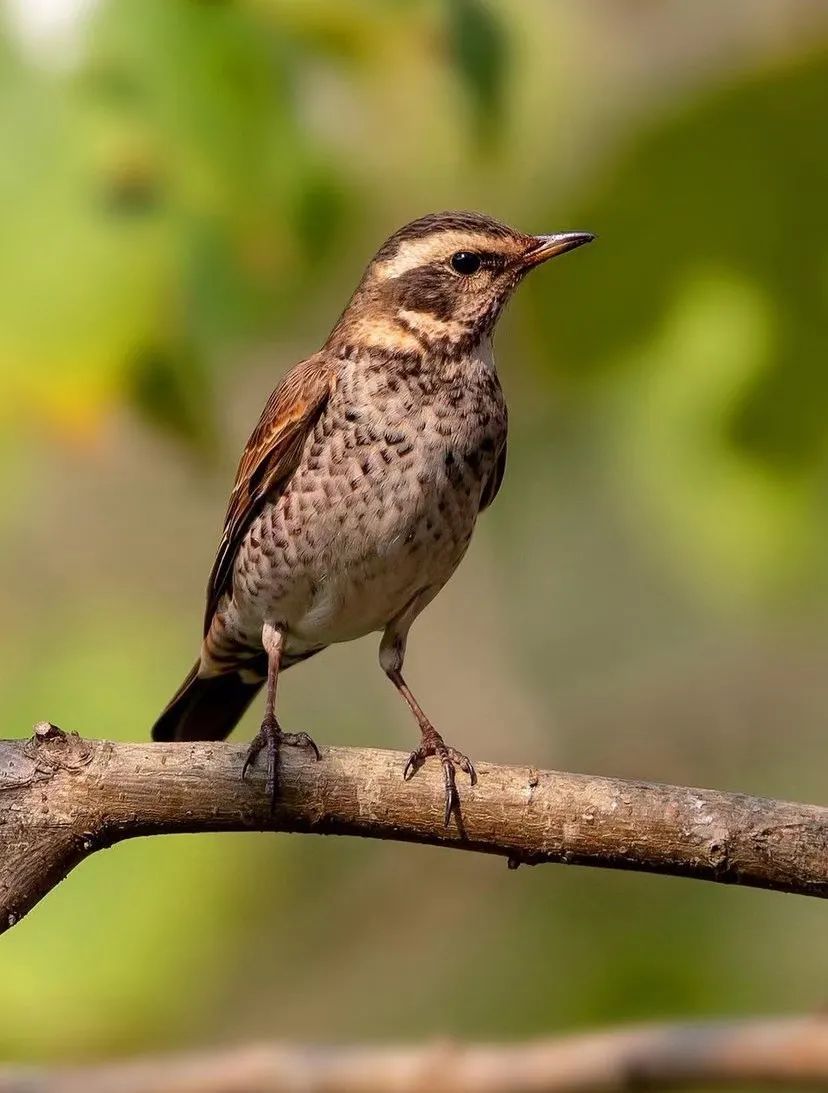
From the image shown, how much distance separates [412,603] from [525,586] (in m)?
3.06

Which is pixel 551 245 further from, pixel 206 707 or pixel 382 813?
pixel 206 707

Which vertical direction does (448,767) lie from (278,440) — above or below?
below

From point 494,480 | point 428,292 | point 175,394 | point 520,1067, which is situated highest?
point 428,292

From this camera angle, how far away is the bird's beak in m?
3.97

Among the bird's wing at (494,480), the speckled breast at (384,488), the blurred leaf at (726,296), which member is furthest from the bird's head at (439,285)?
the blurred leaf at (726,296)

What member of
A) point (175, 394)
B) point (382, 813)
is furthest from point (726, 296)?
point (382, 813)

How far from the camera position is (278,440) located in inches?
195

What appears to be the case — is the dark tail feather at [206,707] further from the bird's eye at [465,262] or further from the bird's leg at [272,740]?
the bird's eye at [465,262]

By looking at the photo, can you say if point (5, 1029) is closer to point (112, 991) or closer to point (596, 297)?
point (112, 991)

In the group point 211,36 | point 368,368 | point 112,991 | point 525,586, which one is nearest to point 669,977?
point 112,991

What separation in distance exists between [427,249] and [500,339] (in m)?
0.60

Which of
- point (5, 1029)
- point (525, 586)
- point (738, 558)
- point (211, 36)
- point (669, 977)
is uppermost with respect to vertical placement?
point (525, 586)

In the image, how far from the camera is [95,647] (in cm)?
473

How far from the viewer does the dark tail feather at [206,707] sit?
5398mm
